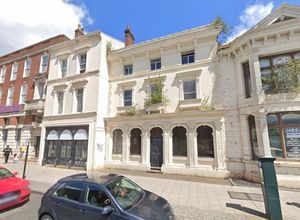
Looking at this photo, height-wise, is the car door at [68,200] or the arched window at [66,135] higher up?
the arched window at [66,135]

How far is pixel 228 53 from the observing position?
12039 mm

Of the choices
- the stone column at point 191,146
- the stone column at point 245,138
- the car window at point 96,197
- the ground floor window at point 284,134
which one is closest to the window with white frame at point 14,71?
the stone column at point 191,146

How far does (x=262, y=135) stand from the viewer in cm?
946

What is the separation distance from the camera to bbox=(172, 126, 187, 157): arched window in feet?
40.7

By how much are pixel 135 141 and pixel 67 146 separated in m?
6.55

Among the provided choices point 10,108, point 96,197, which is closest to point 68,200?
point 96,197

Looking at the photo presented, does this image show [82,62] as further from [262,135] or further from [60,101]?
[262,135]

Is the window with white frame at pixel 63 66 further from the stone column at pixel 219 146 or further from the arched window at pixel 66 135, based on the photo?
the stone column at pixel 219 146

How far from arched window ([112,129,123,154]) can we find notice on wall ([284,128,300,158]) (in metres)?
11.6

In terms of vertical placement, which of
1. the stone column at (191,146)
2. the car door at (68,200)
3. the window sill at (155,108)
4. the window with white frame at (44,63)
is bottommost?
the car door at (68,200)

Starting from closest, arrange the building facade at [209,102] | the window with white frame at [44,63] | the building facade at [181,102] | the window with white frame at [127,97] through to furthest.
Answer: the building facade at [209,102], the building facade at [181,102], the window with white frame at [127,97], the window with white frame at [44,63]

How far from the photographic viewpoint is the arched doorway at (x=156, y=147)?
42.5 ft

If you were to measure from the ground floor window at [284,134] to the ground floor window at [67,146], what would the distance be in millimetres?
13723

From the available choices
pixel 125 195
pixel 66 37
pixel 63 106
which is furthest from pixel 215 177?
pixel 66 37
